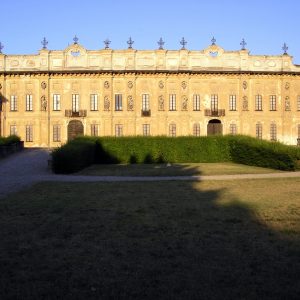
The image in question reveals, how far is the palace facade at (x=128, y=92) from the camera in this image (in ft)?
144

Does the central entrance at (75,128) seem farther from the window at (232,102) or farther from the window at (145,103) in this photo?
the window at (232,102)

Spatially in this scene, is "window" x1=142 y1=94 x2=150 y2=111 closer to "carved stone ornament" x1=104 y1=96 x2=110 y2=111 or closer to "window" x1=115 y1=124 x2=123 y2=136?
"window" x1=115 y1=124 x2=123 y2=136

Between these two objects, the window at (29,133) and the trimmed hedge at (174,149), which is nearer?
the trimmed hedge at (174,149)

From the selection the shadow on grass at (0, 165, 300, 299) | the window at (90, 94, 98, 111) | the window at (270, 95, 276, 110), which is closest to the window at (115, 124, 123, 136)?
the window at (90, 94, 98, 111)

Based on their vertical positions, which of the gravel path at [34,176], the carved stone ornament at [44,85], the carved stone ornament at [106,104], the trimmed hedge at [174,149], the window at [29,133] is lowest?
the gravel path at [34,176]

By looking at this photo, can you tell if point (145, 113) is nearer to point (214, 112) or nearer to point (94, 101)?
point (94, 101)

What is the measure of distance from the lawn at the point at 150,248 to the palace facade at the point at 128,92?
33.6m

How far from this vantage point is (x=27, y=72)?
4350 cm

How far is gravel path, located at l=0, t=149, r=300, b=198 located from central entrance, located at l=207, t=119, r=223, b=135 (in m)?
20.5

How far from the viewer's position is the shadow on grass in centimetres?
466

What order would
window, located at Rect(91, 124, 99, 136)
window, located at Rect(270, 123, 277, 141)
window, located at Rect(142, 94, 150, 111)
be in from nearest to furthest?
window, located at Rect(91, 124, 99, 136) < window, located at Rect(142, 94, 150, 111) < window, located at Rect(270, 123, 277, 141)

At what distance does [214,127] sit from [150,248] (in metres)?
40.0

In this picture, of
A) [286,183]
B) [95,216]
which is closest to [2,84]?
[286,183]

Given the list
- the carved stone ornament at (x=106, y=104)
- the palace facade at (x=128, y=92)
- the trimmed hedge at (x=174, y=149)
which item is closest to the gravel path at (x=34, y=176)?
the trimmed hedge at (x=174, y=149)
